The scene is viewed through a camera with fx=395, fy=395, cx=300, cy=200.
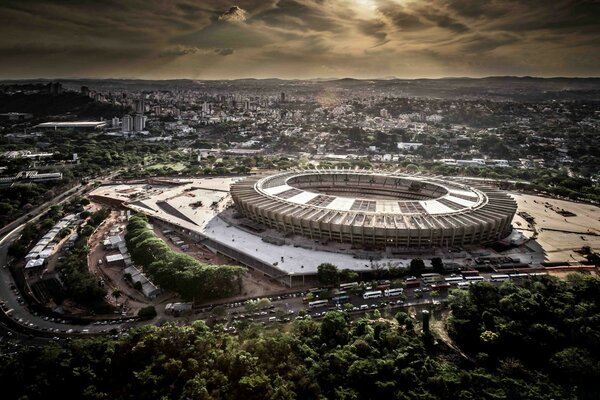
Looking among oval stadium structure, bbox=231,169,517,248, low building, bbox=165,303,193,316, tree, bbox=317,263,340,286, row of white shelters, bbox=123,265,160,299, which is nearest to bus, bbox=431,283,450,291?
oval stadium structure, bbox=231,169,517,248

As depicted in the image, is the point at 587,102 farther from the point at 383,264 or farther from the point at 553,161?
the point at 383,264

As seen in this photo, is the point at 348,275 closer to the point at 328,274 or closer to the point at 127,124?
the point at 328,274

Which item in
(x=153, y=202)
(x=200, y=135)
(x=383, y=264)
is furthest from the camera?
(x=200, y=135)

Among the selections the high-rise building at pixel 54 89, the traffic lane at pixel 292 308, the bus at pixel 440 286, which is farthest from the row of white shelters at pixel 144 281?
the high-rise building at pixel 54 89

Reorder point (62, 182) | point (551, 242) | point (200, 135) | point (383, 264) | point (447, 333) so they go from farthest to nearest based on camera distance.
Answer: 1. point (200, 135)
2. point (62, 182)
3. point (551, 242)
4. point (383, 264)
5. point (447, 333)

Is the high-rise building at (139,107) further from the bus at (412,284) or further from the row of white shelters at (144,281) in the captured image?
the bus at (412,284)

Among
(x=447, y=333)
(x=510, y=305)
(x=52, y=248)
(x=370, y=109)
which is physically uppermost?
(x=370, y=109)

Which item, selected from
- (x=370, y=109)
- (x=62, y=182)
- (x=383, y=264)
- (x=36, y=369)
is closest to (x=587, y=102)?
(x=370, y=109)
